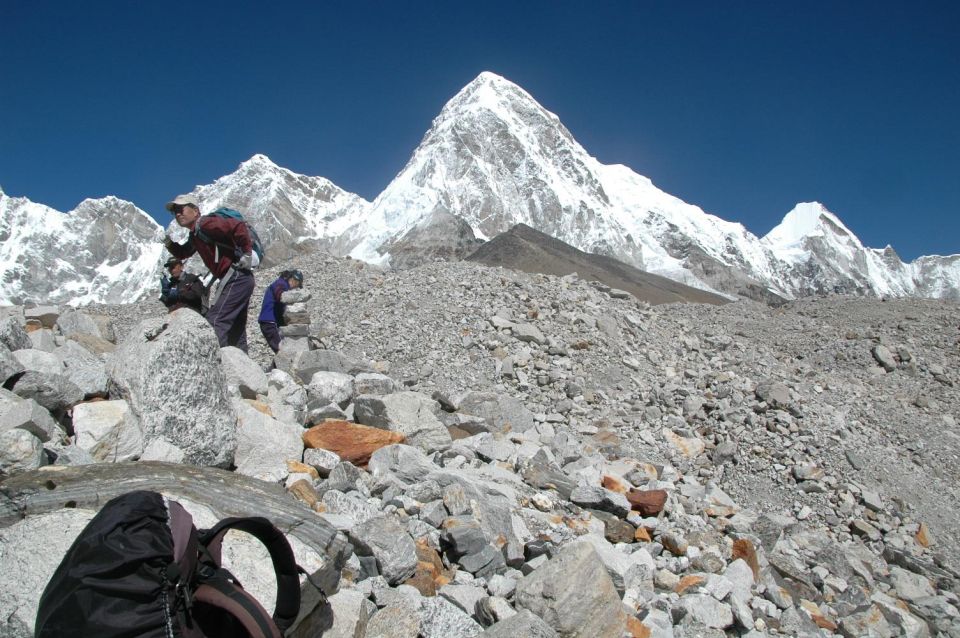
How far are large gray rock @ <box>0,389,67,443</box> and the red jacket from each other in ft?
9.45

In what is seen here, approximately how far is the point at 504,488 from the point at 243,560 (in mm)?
3410

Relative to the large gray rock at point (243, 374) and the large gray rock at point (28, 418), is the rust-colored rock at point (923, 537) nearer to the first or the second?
the large gray rock at point (243, 374)

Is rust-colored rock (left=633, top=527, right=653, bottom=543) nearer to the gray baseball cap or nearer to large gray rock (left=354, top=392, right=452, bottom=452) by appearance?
large gray rock (left=354, top=392, right=452, bottom=452)

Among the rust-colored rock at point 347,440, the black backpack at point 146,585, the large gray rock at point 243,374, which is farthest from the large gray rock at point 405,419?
the black backpack at point 146,585

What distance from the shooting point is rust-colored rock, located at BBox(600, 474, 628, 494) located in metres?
7.08

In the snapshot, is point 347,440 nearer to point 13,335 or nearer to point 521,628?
point 521,628

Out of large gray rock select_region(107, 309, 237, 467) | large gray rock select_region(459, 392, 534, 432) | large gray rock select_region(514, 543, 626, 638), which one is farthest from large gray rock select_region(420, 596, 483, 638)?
large gray rock select_region(459, 392, 534, 432)

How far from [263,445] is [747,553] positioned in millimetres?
5095

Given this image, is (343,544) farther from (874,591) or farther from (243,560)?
(874,591)

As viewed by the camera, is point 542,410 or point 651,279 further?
point 651,279

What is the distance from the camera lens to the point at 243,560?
9.66 ft

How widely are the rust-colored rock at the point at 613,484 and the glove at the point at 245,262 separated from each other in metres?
4.97

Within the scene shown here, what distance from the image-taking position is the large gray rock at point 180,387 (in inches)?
174

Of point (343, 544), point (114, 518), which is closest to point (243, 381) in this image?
point (343, 544)
